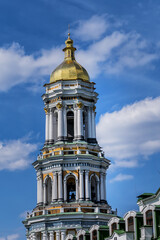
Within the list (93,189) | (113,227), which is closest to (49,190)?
(93,189)

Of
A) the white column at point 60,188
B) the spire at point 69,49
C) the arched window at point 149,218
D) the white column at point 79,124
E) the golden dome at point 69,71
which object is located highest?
the spire at point 69,49

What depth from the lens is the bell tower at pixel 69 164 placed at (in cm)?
6688

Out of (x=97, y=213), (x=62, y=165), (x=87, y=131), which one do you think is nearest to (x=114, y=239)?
(x=97, y=213)

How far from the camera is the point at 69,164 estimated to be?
7006 cm

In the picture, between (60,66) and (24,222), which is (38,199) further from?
(60,66)

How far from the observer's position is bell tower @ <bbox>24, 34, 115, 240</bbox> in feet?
219

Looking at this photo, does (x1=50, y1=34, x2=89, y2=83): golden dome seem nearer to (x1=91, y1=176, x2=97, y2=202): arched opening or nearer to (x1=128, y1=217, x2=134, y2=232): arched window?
(x1=91, y1=176, x2=97, y2=202): arched opening

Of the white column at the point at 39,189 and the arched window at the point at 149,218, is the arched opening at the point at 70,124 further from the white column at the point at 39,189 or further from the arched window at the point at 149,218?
the arched window at the point at 149,218

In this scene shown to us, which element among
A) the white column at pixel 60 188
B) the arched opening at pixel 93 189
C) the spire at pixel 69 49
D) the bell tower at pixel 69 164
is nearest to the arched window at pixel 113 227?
the bell tower at pixel 69 164

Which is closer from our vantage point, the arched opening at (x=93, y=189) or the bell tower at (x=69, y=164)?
the bell tower at (x=69, y=164)

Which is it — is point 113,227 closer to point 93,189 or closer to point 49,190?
point 93,189

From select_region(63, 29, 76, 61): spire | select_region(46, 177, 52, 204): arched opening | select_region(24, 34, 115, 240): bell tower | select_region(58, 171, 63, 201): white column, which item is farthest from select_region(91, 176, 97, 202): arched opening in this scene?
select_region(63, 29, 76, 61): spire

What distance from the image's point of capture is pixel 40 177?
72.0 metres

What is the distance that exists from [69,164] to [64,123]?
572 centimetres
